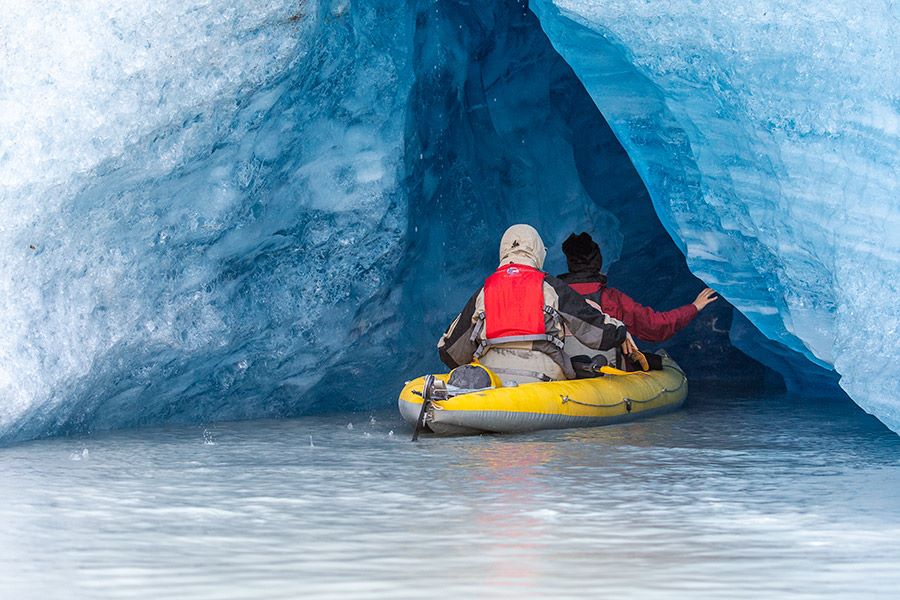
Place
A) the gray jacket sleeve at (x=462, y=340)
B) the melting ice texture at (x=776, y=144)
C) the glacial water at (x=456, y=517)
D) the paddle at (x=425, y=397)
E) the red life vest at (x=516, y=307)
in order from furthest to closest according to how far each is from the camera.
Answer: the gray jacket sleeve at (x=462, y=340), the red life vest at (x=516, y=307), the paddle at (x=425, y=397), the melting ice texture at (x=776, y=144), the glacial water at (x=456, y=517)

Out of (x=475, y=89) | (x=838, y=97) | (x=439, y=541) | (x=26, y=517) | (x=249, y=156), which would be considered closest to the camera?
(x=439, y=541)

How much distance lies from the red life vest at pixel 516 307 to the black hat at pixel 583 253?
1.01 metres

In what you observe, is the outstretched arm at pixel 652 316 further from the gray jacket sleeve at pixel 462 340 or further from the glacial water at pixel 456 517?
the glacial water at pixel 456 517

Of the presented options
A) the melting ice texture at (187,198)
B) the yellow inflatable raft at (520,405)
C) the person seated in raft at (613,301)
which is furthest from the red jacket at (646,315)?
the melting ice texture at (187,198)

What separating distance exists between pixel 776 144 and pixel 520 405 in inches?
64.4

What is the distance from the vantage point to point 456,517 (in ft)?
10.4

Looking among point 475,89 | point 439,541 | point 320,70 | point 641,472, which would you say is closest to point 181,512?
point 439,541

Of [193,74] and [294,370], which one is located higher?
[193,74]

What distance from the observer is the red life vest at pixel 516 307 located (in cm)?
561

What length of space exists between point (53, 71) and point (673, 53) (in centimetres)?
268

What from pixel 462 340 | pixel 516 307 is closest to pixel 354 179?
pixel 462 340

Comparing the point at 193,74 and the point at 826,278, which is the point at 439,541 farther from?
the point at 193,74

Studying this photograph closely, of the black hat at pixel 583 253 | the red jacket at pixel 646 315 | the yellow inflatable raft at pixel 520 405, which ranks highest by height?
the black hat at pixel 583 253

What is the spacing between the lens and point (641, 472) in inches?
159
